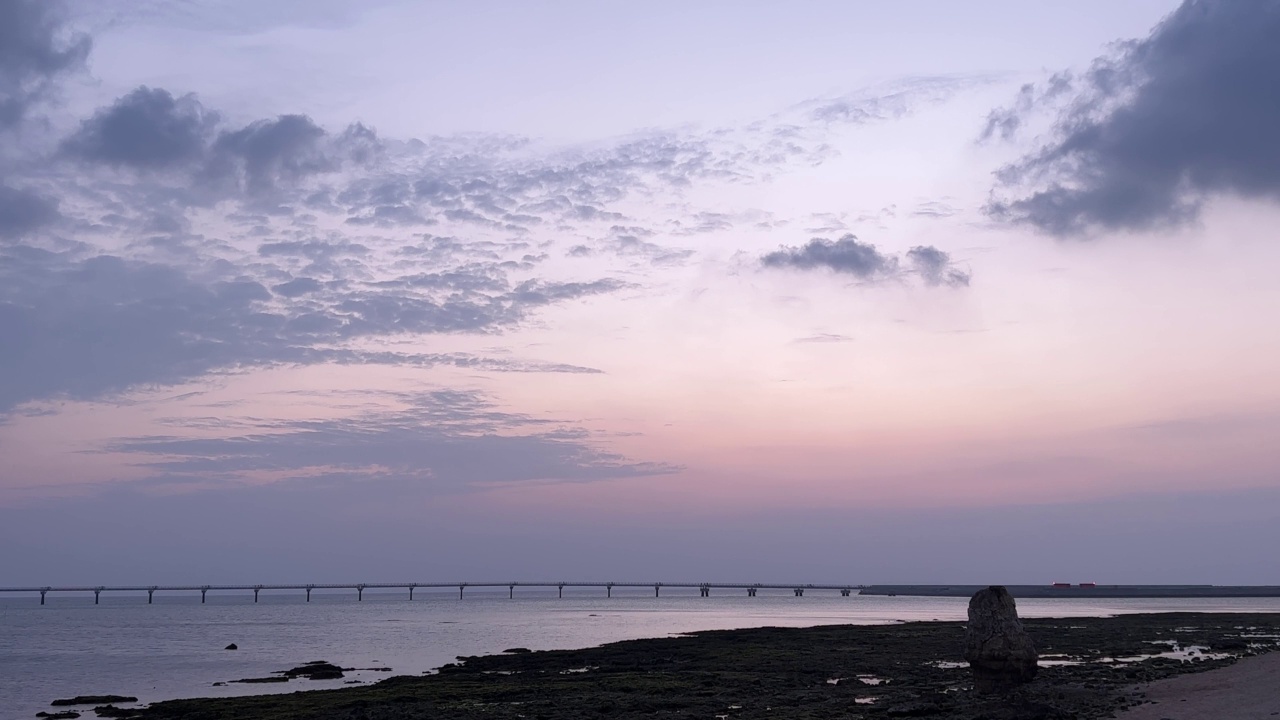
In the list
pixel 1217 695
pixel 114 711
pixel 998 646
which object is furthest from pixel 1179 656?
pixel 114 711

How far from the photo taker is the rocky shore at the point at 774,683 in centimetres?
3117

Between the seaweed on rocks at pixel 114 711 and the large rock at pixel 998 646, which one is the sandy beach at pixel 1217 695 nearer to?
the large rock at pixel 998 646

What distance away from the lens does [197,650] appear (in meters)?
81.9

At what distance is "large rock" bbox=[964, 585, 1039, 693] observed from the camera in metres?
31.8

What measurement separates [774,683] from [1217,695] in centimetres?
1586

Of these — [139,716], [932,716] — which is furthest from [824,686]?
[139,716]

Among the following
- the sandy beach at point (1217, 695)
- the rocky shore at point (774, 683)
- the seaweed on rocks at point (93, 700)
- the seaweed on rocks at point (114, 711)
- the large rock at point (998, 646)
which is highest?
the large rock at point (998, 646)

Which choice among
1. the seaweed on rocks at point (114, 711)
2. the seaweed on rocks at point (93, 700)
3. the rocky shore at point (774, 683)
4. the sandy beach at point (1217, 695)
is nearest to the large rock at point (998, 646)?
the rocky shore at point (774, 683)

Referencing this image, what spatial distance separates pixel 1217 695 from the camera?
96.7 ft

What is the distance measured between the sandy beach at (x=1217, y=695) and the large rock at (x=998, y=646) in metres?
3.63

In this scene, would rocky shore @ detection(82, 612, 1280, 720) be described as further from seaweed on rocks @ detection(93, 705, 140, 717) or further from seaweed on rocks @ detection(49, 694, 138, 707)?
seaweed on rocks @ detection(49, 694, 138, 707)

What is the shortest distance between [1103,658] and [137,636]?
321 ft

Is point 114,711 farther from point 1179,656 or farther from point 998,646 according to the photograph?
point 1179,656

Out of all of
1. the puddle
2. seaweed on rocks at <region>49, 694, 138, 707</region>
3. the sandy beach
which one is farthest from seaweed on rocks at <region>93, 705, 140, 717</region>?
the puddle
